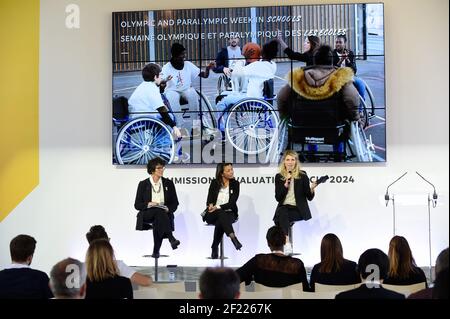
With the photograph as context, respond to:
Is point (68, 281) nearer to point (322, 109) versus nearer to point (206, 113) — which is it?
point (206, 113)

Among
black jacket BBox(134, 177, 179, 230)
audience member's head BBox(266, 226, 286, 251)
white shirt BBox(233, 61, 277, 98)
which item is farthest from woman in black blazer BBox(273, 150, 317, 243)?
audience member's head BBox(266, 226, 286, 251)

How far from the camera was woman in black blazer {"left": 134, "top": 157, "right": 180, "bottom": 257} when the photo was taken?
7.02 m

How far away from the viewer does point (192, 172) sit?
7711 mm

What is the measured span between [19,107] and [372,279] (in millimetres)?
5119

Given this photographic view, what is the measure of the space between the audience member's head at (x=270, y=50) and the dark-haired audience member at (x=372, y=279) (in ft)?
12.1

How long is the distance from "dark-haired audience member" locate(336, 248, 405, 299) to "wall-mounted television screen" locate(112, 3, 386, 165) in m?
3.36

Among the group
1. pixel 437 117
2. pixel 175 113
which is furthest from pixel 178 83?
pixel 437 117

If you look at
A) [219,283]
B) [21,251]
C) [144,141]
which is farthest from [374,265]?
[144,141]

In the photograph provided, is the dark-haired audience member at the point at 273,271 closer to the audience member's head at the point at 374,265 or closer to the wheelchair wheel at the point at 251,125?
the audience member's head at the point at 374,265

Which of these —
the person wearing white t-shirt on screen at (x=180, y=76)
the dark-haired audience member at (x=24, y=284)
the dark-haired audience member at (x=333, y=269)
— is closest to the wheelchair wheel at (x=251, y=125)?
the person wearing white t-shirt on screen at (x=180, y=76)

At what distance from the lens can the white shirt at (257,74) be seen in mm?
7523

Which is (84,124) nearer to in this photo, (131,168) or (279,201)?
(131,168)

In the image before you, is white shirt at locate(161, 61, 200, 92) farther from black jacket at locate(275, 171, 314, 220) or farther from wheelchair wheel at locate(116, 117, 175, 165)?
black jacket at locate(275, 171, 314, 220)

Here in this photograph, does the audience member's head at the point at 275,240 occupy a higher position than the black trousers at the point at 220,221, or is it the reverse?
the audience member's head at the point at 275,240
